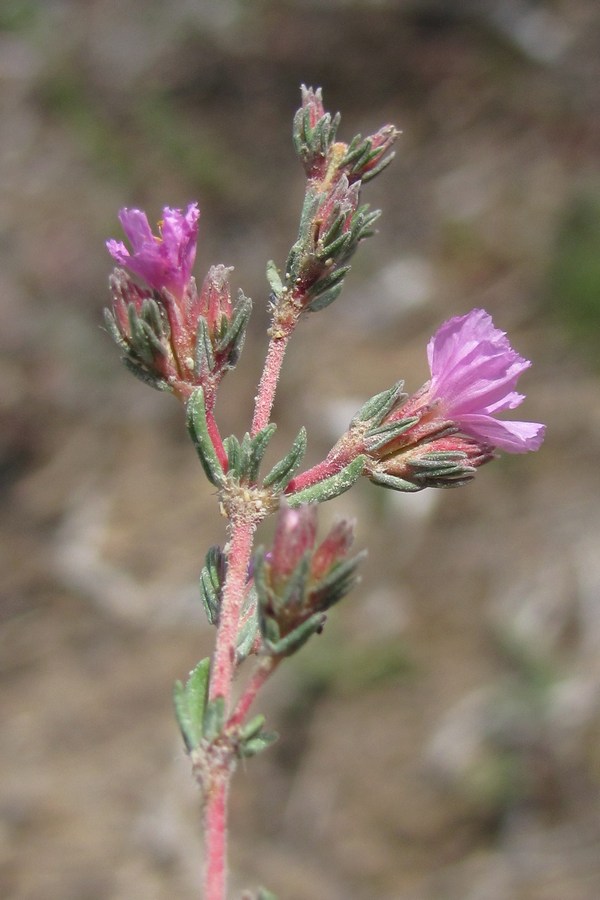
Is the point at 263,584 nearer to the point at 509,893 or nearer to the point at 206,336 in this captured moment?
the point at 206,336

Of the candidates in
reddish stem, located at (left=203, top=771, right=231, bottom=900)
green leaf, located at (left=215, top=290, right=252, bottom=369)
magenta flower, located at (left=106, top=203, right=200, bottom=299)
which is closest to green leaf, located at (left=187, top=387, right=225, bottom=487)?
green leaf, located at (left=215, top=290, right=252, bottom=369)

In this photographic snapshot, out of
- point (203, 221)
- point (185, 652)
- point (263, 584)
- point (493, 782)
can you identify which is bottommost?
point (263, 584)

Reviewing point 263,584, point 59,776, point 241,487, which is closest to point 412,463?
point 241,487

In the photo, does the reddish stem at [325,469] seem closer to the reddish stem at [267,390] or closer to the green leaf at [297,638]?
the reddish stem at [267,390]

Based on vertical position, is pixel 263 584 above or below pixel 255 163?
below

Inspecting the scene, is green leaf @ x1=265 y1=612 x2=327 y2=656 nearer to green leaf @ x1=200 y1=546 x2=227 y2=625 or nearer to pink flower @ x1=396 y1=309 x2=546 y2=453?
green leaf @ x1=200 y1=546 x2=227 y2=625

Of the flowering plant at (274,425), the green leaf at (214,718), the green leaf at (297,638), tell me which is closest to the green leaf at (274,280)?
the flowering plant at (274,425)
